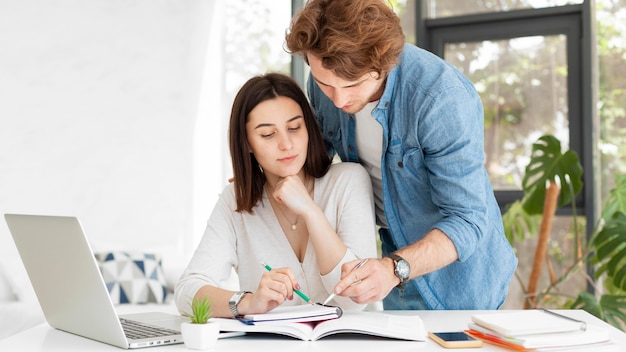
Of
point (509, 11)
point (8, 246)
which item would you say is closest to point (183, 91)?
point (8, 246)

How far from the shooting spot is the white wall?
4000 mm

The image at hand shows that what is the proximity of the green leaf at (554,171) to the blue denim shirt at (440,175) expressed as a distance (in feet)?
6.40

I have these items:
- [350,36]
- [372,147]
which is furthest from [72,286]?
[372,147]

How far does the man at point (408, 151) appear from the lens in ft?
5.51

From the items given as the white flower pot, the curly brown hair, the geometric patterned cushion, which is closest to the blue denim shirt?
the curly brown hair

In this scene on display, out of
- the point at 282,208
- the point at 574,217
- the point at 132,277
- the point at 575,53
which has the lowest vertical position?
the point at 132,277

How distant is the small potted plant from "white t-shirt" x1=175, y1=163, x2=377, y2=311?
0.43 meters

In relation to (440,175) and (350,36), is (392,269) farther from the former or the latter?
(350,36)

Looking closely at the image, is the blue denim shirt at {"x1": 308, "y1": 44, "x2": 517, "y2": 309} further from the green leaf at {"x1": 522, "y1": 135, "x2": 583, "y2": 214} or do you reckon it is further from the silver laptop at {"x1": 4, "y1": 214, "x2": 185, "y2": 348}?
the green leaf at {"x1": 522, "y1": 135, "x2": 583, "y2": 214}

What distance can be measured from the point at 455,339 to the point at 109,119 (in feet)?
11.4

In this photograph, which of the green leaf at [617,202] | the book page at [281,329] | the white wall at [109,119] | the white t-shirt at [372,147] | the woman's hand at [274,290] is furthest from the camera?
the white wall at [109,119]

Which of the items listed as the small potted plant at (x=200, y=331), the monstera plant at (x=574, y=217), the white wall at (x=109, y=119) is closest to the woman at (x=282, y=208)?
the small potted plant at (x=200, y=331)

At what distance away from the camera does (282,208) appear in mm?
1973

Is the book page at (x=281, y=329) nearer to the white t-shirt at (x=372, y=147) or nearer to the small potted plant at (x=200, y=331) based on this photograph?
the small potted plant at (x=200, y=331)
